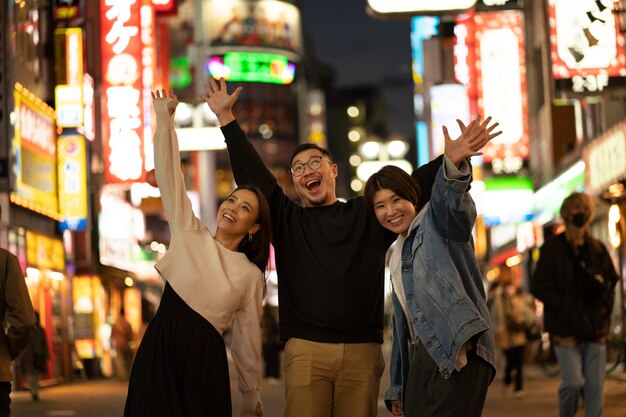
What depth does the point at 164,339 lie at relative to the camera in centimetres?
580

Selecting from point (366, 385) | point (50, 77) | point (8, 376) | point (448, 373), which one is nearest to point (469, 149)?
point (448, 373)

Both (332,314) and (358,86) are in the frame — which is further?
(358,86)

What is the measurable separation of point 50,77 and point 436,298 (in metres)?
21.1

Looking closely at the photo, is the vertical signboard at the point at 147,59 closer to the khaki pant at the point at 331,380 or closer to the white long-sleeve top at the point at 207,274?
the white long-sleeve top at the point at 207,274

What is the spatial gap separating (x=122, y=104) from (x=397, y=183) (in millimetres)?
21501

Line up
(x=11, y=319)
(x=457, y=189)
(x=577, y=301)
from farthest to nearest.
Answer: (x=577, y=301), (x=11, y=319), (x=457, y=189)

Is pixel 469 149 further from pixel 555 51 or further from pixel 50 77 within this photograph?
pixel 50 77

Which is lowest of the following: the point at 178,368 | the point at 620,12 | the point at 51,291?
the point at 51,291

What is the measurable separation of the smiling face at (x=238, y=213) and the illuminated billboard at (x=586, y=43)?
11.0m

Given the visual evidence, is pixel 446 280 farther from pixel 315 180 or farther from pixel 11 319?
pixel 11 319

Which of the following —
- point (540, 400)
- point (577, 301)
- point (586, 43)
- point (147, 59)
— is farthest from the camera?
point (147, 59)

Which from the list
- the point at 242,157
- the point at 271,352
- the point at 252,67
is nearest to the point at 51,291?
the point at 271,352

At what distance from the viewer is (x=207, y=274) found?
19.6ft

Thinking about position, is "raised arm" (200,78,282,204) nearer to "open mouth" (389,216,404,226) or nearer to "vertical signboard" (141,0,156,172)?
"open mouth" (389,216,404,226)
